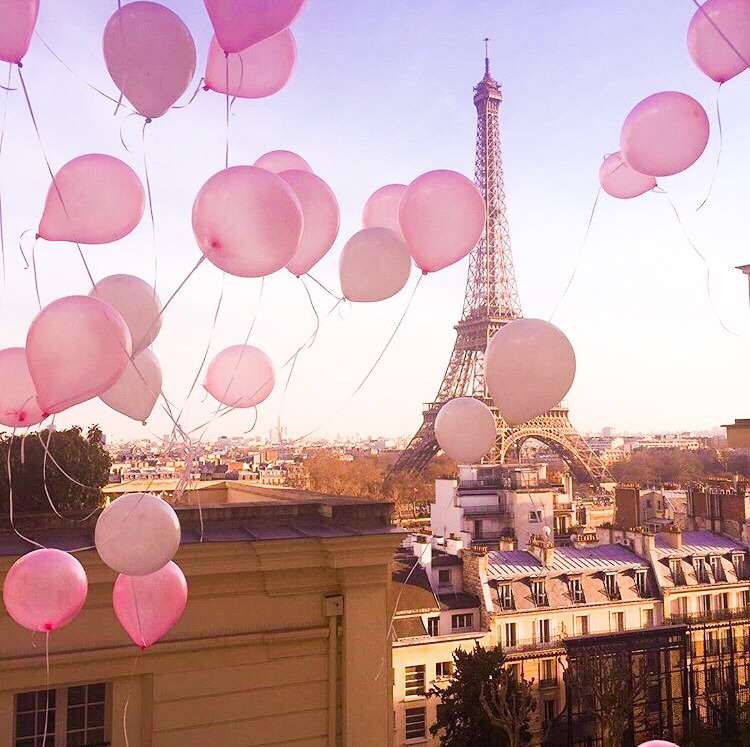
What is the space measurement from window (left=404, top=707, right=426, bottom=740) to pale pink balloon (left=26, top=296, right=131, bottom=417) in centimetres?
1474

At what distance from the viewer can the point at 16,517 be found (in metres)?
4.11

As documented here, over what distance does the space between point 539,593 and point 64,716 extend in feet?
49.7

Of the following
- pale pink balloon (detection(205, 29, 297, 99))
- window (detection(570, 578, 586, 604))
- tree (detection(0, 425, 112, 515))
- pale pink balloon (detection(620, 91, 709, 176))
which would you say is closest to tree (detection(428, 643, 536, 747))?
window (detection(570, 578, 586, 604))

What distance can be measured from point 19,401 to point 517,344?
1.94 m

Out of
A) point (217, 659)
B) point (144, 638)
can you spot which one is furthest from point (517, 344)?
point (217, 659)

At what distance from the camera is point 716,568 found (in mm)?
20234

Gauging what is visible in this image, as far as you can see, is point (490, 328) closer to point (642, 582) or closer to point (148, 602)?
point (642, 582)

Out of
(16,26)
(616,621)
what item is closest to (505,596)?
(616,621)

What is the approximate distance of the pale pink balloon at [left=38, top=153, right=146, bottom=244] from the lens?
2777 mm

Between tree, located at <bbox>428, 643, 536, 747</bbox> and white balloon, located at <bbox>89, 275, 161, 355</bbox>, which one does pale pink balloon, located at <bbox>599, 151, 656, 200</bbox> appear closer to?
white balloon, located at <bbox>89, 275, 161, 355</bbox>

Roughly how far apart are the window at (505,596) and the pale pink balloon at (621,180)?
49.9 feet

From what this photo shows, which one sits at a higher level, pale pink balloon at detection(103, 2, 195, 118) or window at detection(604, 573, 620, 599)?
pale pink balloon at detection(103, 2, 195, 118)

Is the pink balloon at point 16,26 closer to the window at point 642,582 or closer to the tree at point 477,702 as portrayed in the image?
the tree at point 477,702

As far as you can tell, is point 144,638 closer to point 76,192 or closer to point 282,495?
point 76,192
